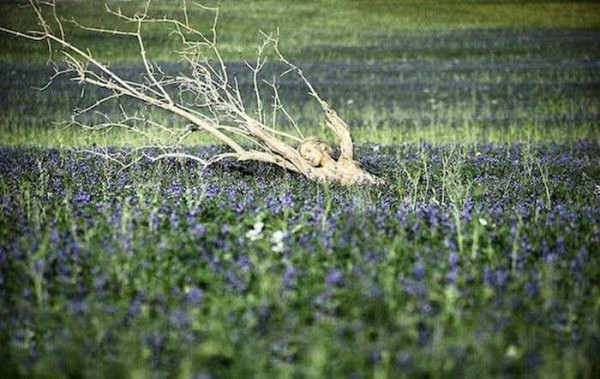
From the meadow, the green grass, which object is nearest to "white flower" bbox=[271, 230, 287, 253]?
the meadow

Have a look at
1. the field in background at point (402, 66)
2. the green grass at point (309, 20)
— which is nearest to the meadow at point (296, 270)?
the field in background at point (402, 66)

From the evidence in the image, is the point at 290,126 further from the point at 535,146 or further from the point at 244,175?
the point at 244,175

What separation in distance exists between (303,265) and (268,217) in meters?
1.65

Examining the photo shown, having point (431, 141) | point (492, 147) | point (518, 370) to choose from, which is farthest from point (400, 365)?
point (431, 141)

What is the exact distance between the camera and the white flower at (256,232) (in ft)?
27.7

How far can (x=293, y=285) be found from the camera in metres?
7.14

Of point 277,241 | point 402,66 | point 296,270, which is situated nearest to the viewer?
point 296,270

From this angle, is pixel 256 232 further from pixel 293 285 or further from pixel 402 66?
pixel 402 66

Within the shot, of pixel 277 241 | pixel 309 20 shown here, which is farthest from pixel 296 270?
pixel 309 20

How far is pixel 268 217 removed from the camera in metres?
9.30

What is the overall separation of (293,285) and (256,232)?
1.46m

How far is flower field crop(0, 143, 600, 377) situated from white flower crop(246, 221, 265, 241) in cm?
7

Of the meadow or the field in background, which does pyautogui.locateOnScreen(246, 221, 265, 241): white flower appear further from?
the field in background

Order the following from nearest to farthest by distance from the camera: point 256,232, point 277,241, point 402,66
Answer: point 277,241
point 256,232
point 402,66
